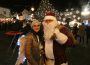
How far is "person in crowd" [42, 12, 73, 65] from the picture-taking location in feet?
19.2

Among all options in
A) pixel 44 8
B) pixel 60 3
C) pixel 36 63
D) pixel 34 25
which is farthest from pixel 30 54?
pixel 60 3

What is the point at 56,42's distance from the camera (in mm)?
5953

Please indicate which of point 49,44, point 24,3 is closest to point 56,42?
point 49,44

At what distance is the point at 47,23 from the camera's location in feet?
20.0

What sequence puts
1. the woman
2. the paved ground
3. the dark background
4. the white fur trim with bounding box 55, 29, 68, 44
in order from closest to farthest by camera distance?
the white fur trim with bounding box 55, 29, 68, 44
the woman
the paved ground
the dark background

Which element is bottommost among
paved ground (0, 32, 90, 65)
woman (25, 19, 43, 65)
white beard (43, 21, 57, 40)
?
paved ground (0, 32, 90, 65)

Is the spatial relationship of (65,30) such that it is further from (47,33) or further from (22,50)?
(22,50)

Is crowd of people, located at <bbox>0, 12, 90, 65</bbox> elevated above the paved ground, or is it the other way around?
crowd of people, located at <bbox>0, 12, 90, 65</bbox>

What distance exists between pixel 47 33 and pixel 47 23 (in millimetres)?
234

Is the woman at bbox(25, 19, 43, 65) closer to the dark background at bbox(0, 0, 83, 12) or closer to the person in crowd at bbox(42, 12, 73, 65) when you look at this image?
the person in crowd at bbox(42, 12, 73, 65)

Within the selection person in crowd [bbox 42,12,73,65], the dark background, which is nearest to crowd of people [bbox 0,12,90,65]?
person in crowd [bbox 42,12,73,65]

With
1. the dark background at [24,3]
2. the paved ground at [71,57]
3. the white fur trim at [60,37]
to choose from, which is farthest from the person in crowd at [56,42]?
the dark background at [24,3]

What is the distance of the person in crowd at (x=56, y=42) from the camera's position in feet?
19.2

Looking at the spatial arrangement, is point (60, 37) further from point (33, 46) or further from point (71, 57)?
point (71, 57)
